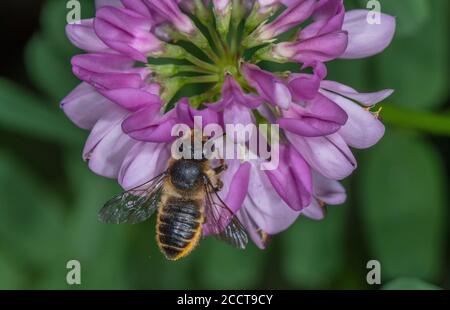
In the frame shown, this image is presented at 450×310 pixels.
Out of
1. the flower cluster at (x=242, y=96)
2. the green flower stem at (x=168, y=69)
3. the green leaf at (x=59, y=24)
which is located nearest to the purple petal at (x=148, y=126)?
the flower cluster at (x=242, y=96)

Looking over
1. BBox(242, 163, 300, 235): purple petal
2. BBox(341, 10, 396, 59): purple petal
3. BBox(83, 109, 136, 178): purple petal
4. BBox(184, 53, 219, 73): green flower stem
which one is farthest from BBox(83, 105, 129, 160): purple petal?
BBox(341, 10, 396, 59): purple petal

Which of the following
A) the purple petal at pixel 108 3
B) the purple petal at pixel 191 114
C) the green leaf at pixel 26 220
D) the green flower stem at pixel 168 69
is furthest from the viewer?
the green leaf at pixel 26 220

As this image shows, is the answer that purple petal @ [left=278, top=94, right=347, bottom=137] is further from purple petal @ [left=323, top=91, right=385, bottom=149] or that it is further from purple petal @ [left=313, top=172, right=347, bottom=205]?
purple petal @ [left=313, top=172, right=347, bottom=205]

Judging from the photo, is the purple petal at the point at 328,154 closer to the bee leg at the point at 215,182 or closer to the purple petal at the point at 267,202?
the purple petal at the point at 267,202

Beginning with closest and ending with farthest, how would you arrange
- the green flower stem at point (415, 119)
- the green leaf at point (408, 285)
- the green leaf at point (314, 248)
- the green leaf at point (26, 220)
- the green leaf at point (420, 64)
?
the green leaf at point (408, 285), the green flower stem at point (415, 119), the green leaf at point (420, 64), the green leaf at point (314, 248), the green leaf at point (26, 220)

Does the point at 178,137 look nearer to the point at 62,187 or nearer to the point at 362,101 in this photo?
the point at 362,101

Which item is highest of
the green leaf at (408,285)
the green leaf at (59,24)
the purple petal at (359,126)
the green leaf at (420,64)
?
the green leaf at (59,24)

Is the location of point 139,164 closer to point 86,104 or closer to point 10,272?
point 86,104

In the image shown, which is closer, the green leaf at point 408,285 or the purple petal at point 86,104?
the purple petal at point 86,104
